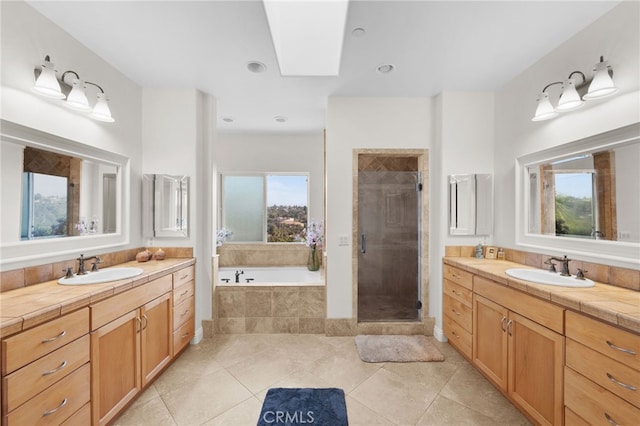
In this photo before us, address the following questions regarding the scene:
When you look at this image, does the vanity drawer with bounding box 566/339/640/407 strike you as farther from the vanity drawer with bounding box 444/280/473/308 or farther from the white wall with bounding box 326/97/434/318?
the white wall with bounding box 326/97/434/318

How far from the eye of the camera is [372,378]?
224 centimetres

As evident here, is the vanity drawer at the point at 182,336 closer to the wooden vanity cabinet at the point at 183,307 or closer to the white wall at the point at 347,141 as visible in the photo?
the wooden vanity cabinet at the point at 183,307

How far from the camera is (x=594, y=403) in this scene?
130 cm

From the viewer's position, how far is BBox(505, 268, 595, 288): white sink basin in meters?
1.75

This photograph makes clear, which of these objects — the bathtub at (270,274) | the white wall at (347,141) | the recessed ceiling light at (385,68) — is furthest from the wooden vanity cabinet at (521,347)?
the bathtub at (270,274)

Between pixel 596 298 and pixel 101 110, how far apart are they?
3572 mm

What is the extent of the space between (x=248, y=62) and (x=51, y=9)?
1.27 m

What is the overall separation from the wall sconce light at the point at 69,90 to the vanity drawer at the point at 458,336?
3.62m

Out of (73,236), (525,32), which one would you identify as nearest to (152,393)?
(73,236)

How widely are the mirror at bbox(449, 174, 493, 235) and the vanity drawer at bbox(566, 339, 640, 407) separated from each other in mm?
1514

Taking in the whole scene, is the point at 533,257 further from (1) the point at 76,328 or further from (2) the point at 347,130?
(1) the point at 76,328

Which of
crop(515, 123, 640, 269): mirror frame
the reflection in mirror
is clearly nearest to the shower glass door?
crop(515, 123, 640, 269): mirror frame

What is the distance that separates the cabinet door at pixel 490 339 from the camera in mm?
1946

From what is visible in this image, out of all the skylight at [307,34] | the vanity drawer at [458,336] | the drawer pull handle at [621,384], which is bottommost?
the vanity drawer at [458,336]
